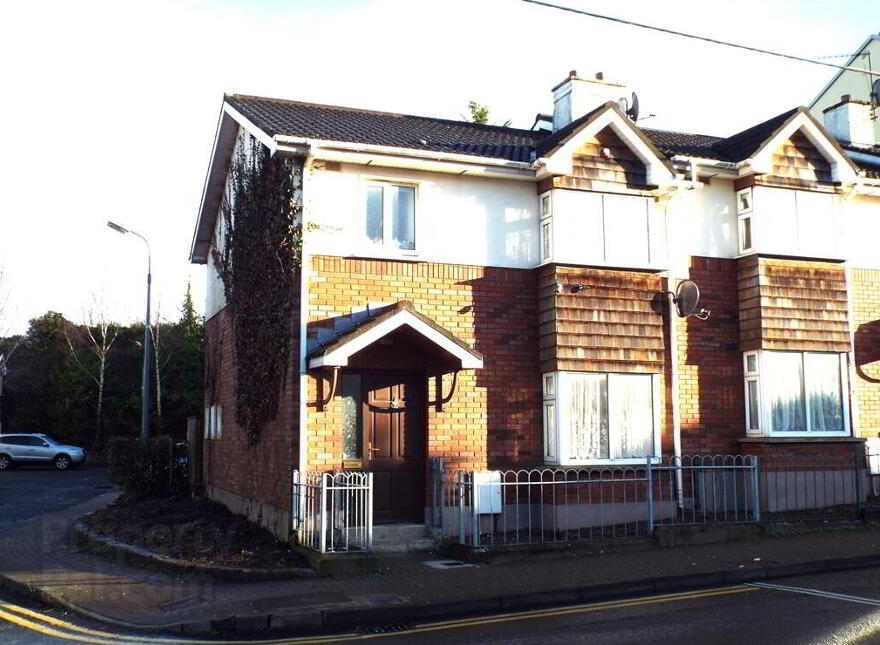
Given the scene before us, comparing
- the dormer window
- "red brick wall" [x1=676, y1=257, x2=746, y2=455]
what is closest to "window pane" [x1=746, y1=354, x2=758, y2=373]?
"red brick wall" [x1=676, y1=257, x2=746, y2=455]

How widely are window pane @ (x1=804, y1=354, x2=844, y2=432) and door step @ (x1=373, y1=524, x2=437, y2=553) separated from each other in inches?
277

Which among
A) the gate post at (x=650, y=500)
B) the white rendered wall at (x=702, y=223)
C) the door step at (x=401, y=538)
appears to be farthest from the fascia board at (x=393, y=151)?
the door step at (x=401, y=538)

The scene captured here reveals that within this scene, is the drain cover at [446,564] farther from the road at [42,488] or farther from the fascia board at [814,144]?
the road at [42,488]

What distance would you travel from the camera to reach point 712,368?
623 inches

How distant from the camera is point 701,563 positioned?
11.9 m

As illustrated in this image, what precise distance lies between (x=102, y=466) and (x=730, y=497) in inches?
1212

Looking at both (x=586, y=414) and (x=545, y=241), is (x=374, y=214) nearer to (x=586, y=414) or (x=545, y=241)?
(x=545, y=241)

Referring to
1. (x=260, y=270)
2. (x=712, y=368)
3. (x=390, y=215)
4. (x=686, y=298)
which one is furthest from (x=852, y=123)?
(x=260, y=270)

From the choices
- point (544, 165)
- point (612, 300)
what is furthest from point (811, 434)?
point (544, 165)

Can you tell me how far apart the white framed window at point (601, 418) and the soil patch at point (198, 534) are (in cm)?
447

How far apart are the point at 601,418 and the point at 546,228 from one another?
314 centimetres

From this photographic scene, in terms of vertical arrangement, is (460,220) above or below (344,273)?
above

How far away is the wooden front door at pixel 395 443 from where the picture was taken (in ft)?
45.5

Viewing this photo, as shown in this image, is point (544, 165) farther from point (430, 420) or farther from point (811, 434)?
point (811, 434)
